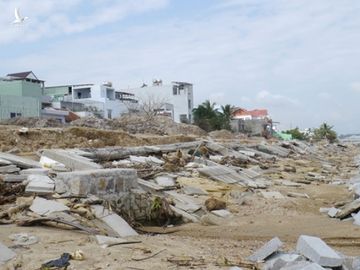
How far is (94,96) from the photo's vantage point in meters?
49.4

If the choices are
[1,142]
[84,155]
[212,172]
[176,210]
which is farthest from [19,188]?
[1,142]

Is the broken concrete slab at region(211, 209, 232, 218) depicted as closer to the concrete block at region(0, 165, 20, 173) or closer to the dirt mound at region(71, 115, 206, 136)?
the concrete block at region(0, 165, 20, 173)

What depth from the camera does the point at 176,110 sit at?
57844mm

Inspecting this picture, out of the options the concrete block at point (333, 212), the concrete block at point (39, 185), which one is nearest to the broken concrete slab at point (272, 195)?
the concrete block at point (333, 212)

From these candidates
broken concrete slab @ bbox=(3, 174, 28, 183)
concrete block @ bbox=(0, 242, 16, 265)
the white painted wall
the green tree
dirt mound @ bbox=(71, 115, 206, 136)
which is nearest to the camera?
concrete block @ bbox=(0, 242, 16, 265)

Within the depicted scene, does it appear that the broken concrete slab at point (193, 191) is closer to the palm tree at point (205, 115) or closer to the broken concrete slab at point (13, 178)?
the broken concrete slab at point (13, 178)

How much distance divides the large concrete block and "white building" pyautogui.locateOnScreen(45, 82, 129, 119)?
1517 inches

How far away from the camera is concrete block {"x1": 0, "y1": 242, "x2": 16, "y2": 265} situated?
498 centimetres

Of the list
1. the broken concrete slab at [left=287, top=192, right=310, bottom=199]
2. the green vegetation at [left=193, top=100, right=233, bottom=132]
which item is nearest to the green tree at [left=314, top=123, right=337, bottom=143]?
A: the green vegetation at [left=193, top=100, right=233, bottom=132]

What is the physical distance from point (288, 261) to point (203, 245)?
1997 millimetres

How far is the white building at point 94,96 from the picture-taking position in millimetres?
47719

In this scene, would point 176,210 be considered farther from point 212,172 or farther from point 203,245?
point 212,172

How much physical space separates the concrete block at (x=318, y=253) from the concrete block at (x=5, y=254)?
299 centimetres

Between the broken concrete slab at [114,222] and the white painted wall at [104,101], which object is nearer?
the broken concrete slab at [114,222]
